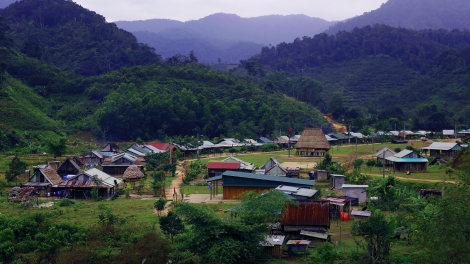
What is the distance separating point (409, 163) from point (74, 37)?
9693 centimetres

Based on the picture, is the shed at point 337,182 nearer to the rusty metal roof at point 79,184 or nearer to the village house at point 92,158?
the rusty metal roof at point 79,184

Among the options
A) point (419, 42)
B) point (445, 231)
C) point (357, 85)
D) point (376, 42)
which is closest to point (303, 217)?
point (445, 231)

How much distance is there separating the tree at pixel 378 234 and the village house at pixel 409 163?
1993 centimetres

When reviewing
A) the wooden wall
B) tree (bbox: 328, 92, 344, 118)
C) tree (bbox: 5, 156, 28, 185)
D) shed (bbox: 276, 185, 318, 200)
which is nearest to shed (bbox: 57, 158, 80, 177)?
tree (bbox: 5, 156, 28, 185)

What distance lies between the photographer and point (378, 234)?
13469 millimetres

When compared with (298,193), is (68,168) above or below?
below

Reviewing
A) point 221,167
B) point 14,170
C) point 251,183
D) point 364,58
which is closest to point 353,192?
point 251,183

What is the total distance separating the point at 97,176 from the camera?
25.3 m

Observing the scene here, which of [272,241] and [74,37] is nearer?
[272,241]

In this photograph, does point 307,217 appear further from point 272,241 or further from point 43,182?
point 43,182

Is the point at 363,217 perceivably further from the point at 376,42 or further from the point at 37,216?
the point at 376,42

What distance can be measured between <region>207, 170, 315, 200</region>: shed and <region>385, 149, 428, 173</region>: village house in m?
12.6

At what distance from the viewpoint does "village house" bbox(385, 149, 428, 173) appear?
3141 centimetres

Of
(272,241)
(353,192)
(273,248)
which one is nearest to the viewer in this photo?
(273,248)
